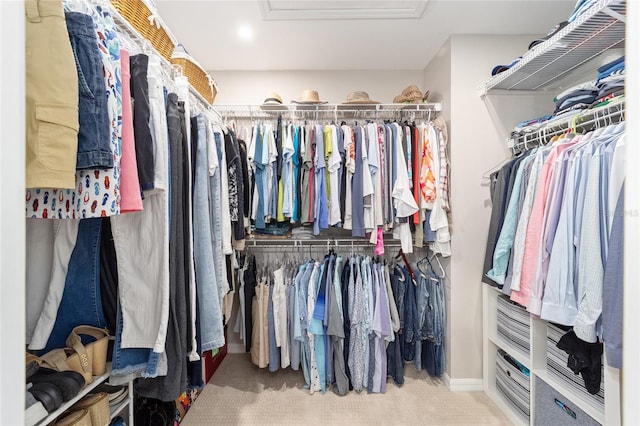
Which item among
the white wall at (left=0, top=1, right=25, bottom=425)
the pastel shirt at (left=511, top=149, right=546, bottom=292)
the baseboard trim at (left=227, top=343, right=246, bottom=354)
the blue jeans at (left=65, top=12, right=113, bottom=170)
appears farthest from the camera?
the baseboard trim at (left=227, top=343, right=246, bottom=354)

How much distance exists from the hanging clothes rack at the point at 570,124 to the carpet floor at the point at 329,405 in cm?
172

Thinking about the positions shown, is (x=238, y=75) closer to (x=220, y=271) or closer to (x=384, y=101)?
(x=384, y=101)

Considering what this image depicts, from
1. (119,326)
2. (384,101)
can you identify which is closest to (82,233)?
(119,326)

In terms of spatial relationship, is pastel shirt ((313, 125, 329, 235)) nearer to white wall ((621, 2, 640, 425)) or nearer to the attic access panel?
the attic access panel

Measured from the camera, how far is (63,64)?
0.60 metres

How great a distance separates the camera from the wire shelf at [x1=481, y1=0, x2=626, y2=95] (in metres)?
1.22

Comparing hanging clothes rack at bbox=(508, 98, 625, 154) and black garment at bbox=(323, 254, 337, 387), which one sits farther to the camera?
black garment at bbox=(323, 254, 337, 387)

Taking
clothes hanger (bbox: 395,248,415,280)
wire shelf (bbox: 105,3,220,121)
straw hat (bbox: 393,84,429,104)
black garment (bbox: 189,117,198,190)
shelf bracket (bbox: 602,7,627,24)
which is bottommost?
clothes hanger (bbox: 395,248,415,280)

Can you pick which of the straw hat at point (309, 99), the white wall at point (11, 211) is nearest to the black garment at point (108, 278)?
the white wall at point (11, 211)

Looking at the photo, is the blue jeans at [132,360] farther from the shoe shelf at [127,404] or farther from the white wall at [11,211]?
the white wall at [11,211]

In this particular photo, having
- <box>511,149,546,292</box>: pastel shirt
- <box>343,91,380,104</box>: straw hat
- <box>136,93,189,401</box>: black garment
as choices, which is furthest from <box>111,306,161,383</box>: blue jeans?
<box>343,91,380,104</box>: straw hat

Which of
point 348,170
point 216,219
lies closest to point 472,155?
point 348,170

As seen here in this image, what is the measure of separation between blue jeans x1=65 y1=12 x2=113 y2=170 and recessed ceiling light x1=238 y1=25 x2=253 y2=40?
4.89 ft

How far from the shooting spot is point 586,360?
119cm
